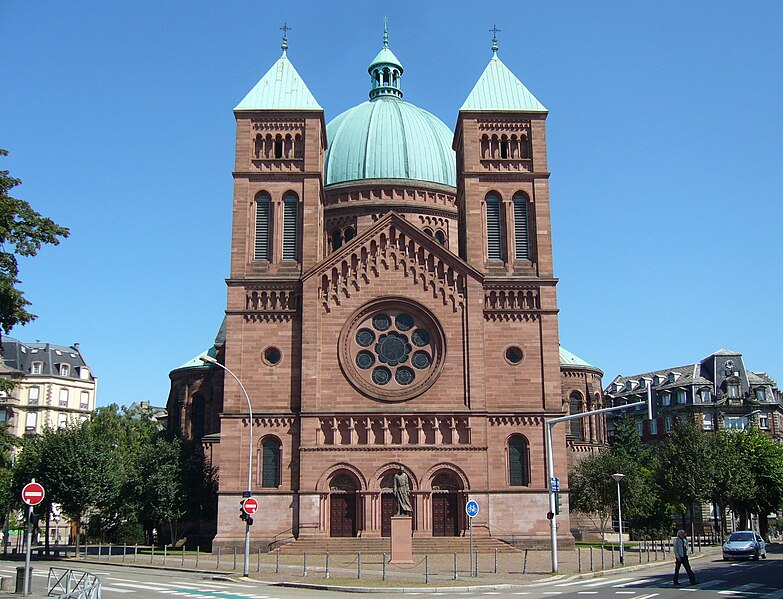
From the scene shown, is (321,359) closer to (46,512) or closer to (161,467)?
(161,467)

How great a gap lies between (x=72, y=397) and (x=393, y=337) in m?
54.8

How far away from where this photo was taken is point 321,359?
51.2 meters

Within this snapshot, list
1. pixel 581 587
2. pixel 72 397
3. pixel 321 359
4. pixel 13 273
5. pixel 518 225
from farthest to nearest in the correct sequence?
pixel 72 397
pixel 518 225
pixel 321 359
pixel 13 273
pixel 581 587

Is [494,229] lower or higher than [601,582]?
higher

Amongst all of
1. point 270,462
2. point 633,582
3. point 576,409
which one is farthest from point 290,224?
point 576,409

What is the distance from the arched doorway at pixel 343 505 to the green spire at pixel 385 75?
125 ft

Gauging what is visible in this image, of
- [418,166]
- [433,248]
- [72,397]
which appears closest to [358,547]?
[433,248]

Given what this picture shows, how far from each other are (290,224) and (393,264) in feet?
23.5

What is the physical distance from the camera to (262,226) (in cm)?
5491

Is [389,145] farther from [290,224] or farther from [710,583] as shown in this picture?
[710,583]

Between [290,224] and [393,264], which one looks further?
[290,224]

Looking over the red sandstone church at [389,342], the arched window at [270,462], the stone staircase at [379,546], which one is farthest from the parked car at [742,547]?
the arched window at [270,462]

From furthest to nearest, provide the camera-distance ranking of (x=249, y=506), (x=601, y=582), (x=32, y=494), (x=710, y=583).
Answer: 1. (x=249, y=506)
2. (x=601, y=582)
3. (x=710, y=583)
4. (x=32, y=494)

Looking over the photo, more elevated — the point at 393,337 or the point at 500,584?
the point at 393,337
